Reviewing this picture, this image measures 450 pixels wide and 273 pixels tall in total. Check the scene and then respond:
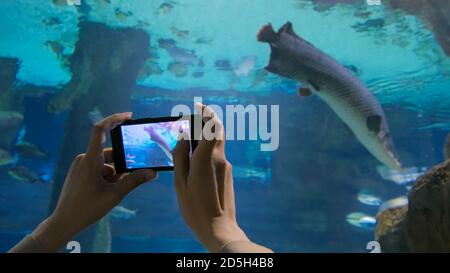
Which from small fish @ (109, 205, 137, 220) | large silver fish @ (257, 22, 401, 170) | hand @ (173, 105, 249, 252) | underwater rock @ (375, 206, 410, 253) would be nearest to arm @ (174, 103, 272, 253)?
hand @ (173, 105, 249, 252)

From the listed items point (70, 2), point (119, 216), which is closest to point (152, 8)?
point (70, 2)

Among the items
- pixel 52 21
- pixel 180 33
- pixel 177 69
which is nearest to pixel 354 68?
pixel 180 33

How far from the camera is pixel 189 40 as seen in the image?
8.16 metres

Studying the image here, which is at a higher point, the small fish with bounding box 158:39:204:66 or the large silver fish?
the small fish with bounding box 158:39:204:66

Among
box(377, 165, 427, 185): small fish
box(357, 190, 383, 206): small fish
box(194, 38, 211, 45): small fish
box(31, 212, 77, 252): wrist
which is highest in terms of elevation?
box(194, 38, 211, 45): small fish

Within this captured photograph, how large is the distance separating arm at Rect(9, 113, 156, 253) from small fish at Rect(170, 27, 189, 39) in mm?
7239

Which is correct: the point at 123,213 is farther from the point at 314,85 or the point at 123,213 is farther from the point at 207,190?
the point at 207,190

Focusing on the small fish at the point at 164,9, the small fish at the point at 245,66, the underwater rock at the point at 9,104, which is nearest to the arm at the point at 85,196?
the small fish at the point at 164,9

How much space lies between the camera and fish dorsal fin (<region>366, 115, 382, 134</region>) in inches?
163

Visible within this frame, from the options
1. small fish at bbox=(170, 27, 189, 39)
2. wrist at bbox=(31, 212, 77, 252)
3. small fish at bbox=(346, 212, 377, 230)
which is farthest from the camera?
small fish at bbox=(346, 212, 377, 230)

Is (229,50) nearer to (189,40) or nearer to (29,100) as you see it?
(189,40)

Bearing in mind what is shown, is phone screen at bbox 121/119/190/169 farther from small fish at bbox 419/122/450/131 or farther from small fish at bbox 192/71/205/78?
small fish at bbox 419/122/450/131

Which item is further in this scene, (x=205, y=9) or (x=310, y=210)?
(x=310, y=210)

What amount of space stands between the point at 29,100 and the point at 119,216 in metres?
3.42
